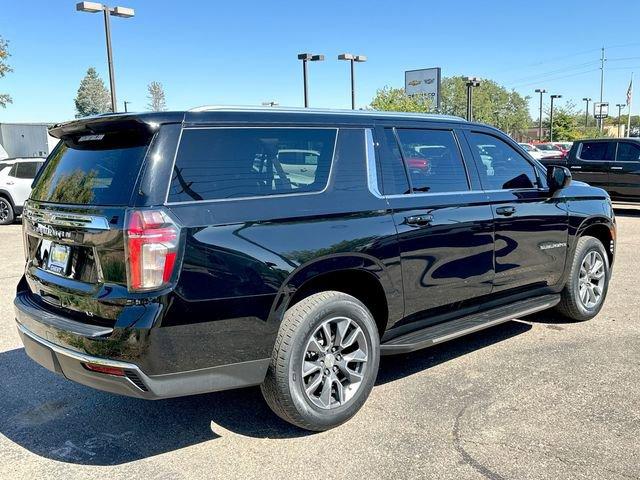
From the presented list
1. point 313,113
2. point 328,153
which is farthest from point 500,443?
point 313,113

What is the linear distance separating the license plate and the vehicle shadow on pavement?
40.2 inches

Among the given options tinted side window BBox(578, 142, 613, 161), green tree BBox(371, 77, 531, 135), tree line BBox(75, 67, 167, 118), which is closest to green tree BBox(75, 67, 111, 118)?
tree line BBox(75, 67, 167, 118)

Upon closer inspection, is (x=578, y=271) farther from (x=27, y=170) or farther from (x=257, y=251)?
(x=27, y=170)

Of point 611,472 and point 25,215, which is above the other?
point 25,215

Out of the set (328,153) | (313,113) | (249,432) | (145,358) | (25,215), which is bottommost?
(249,432)

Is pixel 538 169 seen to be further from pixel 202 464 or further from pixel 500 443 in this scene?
pixel 202 464

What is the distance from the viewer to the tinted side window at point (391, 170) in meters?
3.78

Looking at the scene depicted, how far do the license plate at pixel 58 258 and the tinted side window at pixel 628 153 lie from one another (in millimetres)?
13440

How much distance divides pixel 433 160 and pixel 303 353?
182 cm

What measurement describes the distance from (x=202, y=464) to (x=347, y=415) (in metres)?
0.90

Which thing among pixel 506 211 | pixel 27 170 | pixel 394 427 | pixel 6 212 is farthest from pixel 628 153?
pixel 6 212

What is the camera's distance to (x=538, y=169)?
5.08 metres

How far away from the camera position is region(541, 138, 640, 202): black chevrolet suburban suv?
13.3 meters

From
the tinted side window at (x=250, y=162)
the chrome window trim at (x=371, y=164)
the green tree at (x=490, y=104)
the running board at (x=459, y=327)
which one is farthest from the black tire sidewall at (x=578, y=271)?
the green tree at (x=490, y=104)
